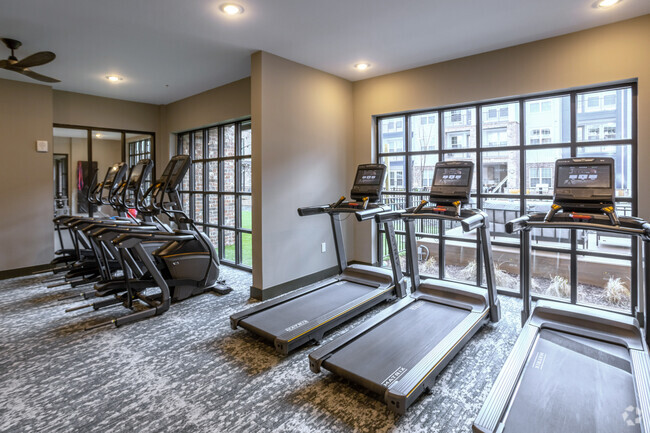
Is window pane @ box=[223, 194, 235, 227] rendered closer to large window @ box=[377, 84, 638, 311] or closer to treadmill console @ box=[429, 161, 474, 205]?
large window @ box=[377, 84, 638, 311]

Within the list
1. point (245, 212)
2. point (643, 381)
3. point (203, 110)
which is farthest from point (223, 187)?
point (643, 381)

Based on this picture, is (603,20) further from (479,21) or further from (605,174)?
(605,174)

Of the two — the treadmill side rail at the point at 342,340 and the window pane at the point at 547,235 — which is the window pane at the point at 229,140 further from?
the window pane at the point at 547,235

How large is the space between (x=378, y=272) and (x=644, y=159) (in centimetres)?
282

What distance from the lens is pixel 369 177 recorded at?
13.9 ft

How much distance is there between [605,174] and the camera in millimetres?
2867

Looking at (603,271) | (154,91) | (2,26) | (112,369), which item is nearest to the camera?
(112,369)

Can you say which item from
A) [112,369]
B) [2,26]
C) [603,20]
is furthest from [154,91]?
[603,20]

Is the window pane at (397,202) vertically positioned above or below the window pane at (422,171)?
below

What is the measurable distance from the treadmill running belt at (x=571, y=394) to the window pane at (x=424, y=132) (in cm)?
302

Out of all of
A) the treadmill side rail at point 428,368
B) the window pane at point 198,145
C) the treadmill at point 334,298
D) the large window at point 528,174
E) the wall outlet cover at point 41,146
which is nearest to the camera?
the treadmill side rail at point 428,368

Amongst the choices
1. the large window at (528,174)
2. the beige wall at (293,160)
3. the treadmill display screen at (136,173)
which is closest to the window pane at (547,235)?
the large window at (528,174)

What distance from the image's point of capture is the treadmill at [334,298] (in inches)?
122

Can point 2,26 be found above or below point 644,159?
above
